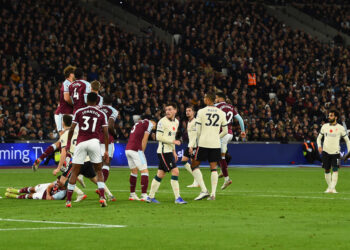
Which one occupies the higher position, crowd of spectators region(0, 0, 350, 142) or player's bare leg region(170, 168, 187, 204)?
crowd of spectators region(0, 0, 350, 142)

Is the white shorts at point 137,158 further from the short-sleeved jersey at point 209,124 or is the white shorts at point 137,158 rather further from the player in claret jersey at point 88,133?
the player in claret jersey at point 88,133

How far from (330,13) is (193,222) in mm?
47658

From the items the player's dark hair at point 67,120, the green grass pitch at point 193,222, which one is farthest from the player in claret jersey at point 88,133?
the player's dark hair at point 67,120

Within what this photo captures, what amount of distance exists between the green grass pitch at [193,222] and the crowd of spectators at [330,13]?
3777 cm

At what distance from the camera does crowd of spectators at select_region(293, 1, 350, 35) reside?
2236 inches

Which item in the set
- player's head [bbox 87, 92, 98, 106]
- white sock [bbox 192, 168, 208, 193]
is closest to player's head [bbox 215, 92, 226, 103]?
white sock [bbox 192, 168, 208, 193]

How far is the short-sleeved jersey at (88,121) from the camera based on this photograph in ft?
52.2

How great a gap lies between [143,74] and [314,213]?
2709 cm

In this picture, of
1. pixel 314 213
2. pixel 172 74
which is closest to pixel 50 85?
pixel 172 74

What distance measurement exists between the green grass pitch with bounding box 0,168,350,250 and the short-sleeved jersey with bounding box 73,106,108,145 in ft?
5.09

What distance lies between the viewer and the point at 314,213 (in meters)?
14.4

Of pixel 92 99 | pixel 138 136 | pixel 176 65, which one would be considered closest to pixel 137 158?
pixel 138 136

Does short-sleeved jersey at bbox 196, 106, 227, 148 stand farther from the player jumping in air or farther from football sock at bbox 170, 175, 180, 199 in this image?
football sock at bbox 170, 175, 180, 199

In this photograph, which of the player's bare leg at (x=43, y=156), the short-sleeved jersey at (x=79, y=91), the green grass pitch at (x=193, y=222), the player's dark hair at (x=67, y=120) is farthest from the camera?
the player's bare leg at (x=43, y=156)
